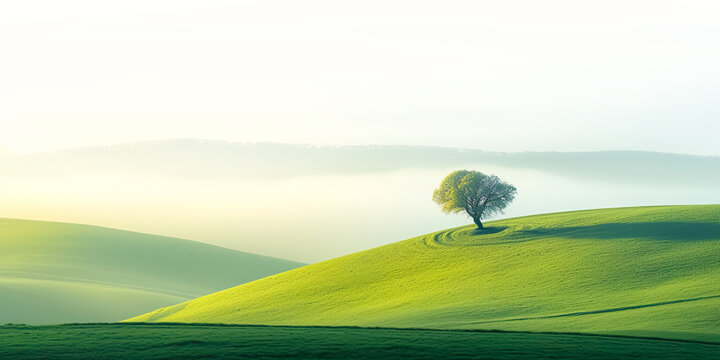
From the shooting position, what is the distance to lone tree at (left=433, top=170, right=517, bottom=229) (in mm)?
47625

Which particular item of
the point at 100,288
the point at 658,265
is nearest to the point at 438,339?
the point at 658,265

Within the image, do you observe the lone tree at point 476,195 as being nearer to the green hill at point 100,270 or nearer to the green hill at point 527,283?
the green hill at point 527,283

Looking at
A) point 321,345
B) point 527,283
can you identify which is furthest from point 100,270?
point 321,345

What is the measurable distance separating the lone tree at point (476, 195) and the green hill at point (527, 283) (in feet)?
7.01

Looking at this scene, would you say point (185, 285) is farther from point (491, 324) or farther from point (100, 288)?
point (491, 324)

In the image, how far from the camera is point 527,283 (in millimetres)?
35969

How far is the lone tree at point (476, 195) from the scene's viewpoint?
156 ft

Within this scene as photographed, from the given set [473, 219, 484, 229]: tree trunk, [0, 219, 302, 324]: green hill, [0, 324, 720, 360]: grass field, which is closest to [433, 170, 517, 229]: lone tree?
[473, 219, 484, 229]: tree trunk

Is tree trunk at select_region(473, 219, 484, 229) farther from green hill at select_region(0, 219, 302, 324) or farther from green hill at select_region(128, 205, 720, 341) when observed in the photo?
green hill at select_region(0, 219, 302, 324)

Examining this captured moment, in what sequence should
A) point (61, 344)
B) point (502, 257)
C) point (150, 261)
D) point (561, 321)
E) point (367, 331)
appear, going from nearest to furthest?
point (61, 344) → point (367, 331) → point (561, 321) → point (502, 257) → point (150, 261)

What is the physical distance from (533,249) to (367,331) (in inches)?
892

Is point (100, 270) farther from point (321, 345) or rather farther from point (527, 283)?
point (321, 345)

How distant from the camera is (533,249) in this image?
141ft

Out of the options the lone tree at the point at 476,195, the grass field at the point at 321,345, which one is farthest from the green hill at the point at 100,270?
the grass field at the point at 321,345
